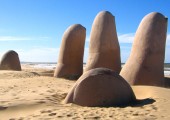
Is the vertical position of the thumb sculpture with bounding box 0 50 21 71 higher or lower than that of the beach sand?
higher

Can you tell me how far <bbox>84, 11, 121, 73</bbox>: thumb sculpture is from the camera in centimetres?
1070

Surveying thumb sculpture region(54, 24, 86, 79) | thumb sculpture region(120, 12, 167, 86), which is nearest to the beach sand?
thumb sculpture region(120, 12, 167, 86)

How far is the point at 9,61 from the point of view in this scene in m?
17.9

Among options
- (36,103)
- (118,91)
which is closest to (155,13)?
Answer: (118,91)

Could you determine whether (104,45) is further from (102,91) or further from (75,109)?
(75,109)

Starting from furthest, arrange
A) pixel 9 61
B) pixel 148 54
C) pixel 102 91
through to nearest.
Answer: pixel 9 61 → pixel 148 54 → pixel 102 91

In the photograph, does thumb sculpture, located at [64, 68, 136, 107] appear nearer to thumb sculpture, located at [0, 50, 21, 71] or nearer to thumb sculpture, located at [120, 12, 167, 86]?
thumb sculpture, located at [120, 12, 167, 86]

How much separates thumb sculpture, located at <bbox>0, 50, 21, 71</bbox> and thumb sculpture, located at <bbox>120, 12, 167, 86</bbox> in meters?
A: 10.6

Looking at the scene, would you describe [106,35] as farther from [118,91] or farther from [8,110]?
[8,110]

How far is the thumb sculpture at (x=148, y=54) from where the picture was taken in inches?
319

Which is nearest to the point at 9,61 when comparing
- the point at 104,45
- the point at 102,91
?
the point at 104,45

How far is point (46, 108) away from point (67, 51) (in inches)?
291

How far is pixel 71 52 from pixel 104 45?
2412 millimetres

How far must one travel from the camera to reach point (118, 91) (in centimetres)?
574
